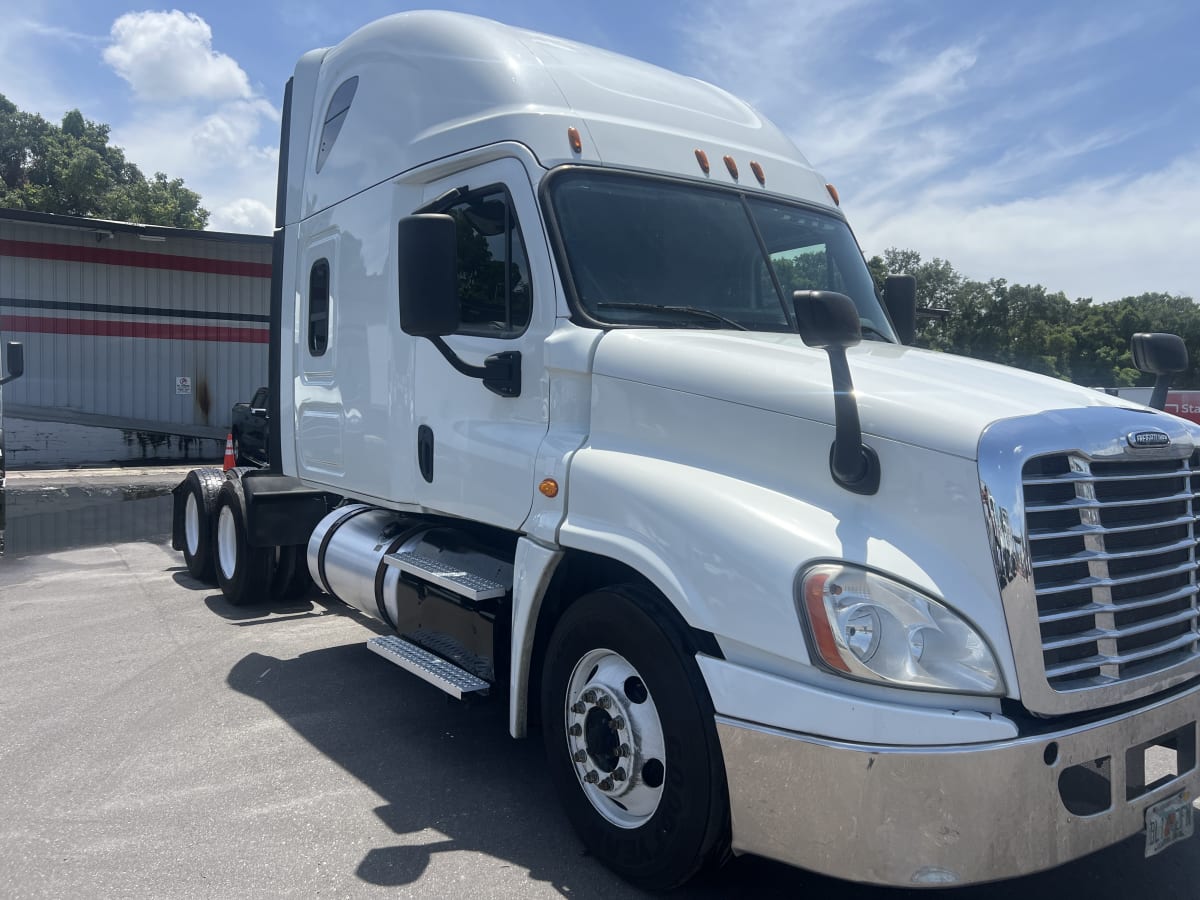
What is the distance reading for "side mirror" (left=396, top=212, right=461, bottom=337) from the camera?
151 inches

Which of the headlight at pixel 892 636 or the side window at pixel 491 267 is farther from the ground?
the side window at pixel 491 267

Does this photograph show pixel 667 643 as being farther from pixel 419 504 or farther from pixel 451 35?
pixel 451 35

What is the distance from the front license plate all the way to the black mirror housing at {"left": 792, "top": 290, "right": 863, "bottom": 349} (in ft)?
5.57

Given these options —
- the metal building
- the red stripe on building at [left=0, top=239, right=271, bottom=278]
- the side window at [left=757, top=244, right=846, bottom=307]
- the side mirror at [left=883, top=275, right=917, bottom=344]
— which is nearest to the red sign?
the side mirror at [left=883, top=275, right=917, bottom=344]

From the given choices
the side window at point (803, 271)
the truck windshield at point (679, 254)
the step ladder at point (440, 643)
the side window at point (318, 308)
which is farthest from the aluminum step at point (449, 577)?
the side window at point (803, 271)

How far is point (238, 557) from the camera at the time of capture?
7.68 m

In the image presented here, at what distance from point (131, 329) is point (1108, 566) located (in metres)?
22.5

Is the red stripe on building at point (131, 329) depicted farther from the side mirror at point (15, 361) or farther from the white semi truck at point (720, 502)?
the white semi truck at point (720, 502)

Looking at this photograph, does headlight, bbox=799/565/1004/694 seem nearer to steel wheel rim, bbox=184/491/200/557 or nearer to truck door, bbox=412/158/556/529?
truck door, bbox=412/158/556/529

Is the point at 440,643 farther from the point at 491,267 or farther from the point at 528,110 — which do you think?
the point at 528,110

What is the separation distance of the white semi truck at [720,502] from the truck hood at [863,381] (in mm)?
16

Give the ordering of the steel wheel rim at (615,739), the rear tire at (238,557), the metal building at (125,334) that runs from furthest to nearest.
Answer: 1. the metal building at (125,334)
2. the rear tire at (238,557)
3. the steel wheel rim at (615,739)

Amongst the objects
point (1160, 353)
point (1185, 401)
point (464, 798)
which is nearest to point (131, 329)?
point (464, 798)

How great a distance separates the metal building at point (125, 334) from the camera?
20594 mm
